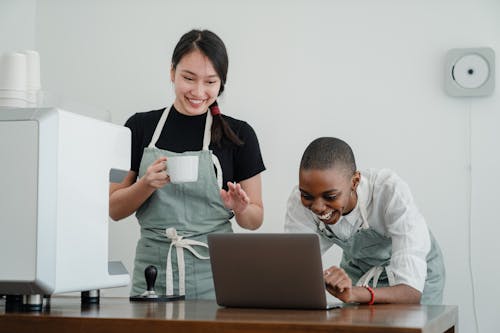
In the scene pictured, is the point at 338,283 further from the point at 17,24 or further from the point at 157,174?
the point at 17,24

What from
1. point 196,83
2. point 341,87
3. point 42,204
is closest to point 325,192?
point 196,83

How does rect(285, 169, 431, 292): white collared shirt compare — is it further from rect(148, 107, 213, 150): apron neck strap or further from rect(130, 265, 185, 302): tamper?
rect(130, 265, 185, 302): tamper

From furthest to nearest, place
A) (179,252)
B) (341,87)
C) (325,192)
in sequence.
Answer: (341,87) → (179,252) → (325,192)

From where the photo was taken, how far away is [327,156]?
6.17ft

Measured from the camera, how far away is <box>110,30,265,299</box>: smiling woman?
84.4 inches

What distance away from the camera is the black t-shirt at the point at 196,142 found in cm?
223

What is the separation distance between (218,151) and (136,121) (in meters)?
0.26

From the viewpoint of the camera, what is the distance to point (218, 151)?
223 centimetres

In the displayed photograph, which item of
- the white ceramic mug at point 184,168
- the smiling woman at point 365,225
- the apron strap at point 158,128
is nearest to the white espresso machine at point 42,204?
the white ceramic mug at point 184,168

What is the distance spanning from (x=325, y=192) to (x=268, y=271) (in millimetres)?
389

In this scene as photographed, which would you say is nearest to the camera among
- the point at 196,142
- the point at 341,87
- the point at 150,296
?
the point at 150,296

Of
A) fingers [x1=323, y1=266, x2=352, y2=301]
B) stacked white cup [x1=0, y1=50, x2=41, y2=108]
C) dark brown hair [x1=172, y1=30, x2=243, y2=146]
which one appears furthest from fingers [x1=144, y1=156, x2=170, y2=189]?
fingers [x1=323, y1=266, x2=352, y2=301]

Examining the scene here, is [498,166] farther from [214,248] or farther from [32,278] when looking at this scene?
[32,278]

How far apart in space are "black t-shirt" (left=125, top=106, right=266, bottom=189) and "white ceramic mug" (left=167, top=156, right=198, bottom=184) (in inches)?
10.9
